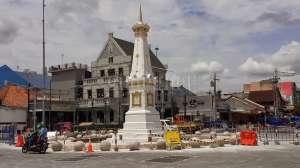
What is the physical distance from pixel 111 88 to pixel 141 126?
28887mm

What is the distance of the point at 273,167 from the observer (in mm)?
15023

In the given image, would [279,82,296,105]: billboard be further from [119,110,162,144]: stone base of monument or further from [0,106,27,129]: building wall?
[119,110,162,144]: stone base of monument

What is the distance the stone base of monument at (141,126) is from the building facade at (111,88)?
84.3 feet

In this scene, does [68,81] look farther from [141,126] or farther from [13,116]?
[141,126]

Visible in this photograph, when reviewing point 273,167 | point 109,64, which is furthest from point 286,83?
point 273,167

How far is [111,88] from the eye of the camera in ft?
197

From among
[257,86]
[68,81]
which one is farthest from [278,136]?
[257,86]

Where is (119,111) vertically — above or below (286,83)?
below

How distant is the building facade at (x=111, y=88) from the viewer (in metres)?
59.6

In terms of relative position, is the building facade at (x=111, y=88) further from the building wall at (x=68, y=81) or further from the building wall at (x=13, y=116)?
the building wall at (x=13, y=116)

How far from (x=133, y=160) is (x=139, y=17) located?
18.3 meters

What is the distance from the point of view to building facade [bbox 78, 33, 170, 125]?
59.6 m

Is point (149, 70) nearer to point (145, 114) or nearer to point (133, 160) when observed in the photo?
point (145, 114)

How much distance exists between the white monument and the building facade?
1005 inches
